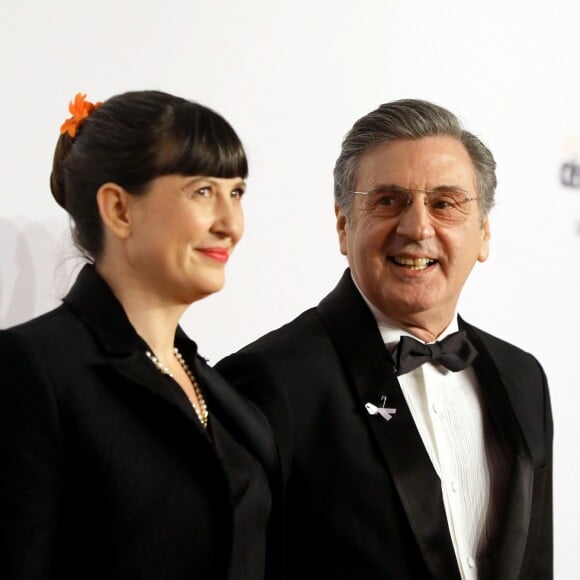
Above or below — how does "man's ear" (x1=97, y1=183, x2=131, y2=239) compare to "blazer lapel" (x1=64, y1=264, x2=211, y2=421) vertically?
above

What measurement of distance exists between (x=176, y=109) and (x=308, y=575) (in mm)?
820

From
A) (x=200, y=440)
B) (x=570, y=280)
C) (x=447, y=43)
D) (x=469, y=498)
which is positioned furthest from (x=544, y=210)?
(x=200, y=440)

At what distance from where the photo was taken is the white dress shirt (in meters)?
1.90

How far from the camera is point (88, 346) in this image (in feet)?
4.93

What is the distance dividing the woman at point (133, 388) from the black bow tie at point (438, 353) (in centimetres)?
37

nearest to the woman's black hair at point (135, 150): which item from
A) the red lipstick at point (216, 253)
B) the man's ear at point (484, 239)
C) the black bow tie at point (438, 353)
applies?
the red lipstick at point (216, 253)

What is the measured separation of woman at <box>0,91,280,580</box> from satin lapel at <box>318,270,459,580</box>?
28 centimetres

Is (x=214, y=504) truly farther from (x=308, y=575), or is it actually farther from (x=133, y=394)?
(x=308, y=575)

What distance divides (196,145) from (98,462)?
0.47 m

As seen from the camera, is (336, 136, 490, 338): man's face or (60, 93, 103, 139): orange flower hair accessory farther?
(336, 136, 490, 338): man's face

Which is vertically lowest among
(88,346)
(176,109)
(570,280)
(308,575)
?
(308,575)

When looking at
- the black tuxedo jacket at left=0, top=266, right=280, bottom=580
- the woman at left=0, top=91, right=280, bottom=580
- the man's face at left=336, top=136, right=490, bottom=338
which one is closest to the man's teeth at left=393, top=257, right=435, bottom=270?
the man's face at left=336, top=136, right=490, bottom=338

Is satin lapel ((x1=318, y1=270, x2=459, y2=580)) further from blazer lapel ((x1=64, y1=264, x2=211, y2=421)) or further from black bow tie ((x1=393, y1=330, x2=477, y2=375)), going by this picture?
blazer lapel ((x1=64, y1=264, x2=211, y2=421))

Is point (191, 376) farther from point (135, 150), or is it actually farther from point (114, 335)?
point (135, 150)
